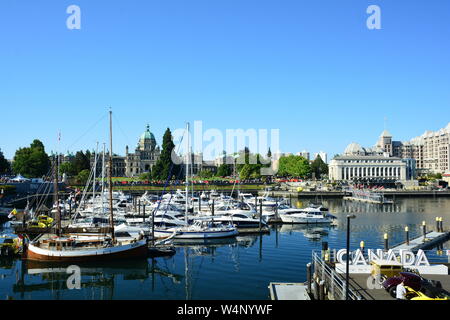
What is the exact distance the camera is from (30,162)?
143000mm

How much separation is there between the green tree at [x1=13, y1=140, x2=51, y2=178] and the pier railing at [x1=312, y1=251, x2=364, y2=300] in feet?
443

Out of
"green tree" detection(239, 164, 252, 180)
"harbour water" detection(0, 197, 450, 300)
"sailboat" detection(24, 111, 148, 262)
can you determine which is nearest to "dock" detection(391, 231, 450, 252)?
"harbour water" detection(0, 197, 450, 300)

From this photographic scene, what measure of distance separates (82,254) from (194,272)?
1104 cm

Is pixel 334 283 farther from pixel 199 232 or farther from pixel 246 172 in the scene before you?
pixel 246 172

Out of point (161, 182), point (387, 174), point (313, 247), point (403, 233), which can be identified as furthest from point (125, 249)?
point (387, 174)

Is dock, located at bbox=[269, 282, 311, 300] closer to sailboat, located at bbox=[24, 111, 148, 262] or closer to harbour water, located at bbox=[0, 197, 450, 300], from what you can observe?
harbour water, located at bbox=[0, 197, 450, 300]

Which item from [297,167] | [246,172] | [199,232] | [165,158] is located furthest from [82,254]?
[297,167]

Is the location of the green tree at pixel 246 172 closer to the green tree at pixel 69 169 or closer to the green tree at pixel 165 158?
the green tree at pixel 165 158

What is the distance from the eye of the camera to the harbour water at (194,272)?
30891mm

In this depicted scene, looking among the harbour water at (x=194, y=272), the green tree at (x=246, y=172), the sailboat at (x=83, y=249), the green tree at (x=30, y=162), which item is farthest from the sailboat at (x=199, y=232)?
the green tree at (x=246, y=172)

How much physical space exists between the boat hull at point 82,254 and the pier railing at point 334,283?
19560 millimetres

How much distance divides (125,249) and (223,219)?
21.0m
